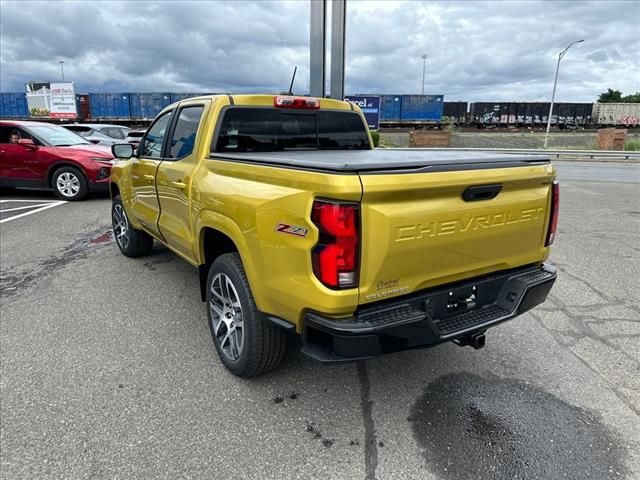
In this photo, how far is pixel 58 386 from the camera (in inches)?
117

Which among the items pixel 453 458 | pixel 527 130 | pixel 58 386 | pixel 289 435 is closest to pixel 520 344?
pixel 453 458

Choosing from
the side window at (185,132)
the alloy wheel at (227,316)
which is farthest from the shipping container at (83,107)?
the alloy wheel at (227,316)

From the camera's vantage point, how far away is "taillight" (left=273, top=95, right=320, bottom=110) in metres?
3.81

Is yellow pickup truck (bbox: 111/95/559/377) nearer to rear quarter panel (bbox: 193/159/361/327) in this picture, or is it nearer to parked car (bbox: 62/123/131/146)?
rear quarter panel (bbox: 193/159/361/327)

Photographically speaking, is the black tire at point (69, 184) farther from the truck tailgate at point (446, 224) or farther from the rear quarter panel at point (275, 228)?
the truck tailgate at point (446, 224)

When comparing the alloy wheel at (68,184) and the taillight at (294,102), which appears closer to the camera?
the taillight at (294,102)

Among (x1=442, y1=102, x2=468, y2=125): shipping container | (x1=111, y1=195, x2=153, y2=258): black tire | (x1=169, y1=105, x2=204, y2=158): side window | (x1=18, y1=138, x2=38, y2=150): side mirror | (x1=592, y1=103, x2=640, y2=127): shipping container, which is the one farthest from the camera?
(x1=592, y1=103, x2=640, y2=127): shipping container

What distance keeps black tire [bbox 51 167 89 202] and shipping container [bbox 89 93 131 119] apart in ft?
117

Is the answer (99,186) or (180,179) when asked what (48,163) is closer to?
(99,186)

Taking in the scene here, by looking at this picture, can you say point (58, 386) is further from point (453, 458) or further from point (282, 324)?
point (453, 458)

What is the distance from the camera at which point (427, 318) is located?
2312mm

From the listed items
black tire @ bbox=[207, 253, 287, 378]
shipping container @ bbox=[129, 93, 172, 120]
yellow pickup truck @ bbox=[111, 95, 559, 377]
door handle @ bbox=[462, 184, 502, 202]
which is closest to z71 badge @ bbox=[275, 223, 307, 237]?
yellow pickup truck @ bbox=[111, 95, 559, 377]

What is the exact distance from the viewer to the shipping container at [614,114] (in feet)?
151

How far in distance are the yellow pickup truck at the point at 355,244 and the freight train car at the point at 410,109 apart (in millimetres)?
40953
